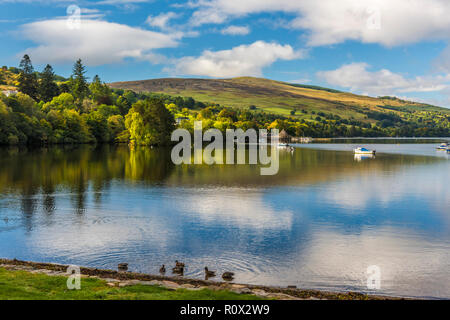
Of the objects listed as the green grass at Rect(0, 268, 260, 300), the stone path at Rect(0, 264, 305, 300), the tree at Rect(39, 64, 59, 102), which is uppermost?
the tree at Rect(39, 64, 59, 102)

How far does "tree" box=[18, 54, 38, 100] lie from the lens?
552ft

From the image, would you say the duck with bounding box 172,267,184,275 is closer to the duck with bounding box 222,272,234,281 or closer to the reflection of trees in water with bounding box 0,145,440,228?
the duck with bounding box 222,272,234,281

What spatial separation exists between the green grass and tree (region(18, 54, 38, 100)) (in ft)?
564

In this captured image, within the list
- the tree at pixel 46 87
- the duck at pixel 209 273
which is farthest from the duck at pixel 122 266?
the tree at pixel 46 87

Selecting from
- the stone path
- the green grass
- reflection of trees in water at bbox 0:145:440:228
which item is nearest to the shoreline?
the stone path

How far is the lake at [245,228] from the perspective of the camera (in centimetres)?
1977

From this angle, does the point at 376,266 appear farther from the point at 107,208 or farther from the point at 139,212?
the point at 107,208

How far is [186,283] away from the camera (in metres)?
16.2

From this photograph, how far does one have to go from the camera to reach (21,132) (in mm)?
111125

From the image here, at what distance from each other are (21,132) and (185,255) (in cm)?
10356

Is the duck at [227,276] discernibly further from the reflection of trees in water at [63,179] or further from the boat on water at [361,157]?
the boat on water at [361,157]

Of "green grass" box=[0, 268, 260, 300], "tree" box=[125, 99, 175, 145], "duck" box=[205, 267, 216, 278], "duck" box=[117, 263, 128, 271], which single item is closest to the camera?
"green grass" box=[0, 268, 260, 300]

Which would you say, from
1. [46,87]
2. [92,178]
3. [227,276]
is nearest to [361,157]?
[92,178]

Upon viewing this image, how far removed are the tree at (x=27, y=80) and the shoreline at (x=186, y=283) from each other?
169 meters
